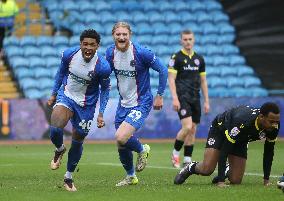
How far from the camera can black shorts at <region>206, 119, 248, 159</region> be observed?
1229 centimetres

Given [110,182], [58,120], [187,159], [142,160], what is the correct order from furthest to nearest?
[187,159]
[110,182]
[142,160]
[58,120]

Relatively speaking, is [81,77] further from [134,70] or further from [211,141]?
[211,141]

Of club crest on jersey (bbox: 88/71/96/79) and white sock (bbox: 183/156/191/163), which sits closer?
club crest on jersey (bbox: 88/71/96/79)

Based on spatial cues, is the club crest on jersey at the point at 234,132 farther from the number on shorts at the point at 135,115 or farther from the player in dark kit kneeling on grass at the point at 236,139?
the number on shorts at the point at 135,115

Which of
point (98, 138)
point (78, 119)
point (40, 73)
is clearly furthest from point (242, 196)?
point (40, 73)

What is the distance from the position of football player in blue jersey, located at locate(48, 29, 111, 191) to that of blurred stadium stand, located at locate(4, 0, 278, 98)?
1412cm

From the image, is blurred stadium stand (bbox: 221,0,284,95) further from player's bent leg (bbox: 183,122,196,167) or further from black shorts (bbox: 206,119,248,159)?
black shorts (bbox: 206,119,248,159)

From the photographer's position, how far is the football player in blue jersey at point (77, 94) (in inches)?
457

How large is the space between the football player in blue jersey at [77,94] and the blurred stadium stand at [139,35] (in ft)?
46.3

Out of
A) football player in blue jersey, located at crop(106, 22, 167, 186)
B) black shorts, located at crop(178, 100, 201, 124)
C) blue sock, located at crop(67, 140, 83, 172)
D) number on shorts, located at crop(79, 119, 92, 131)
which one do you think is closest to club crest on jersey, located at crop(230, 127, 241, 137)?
football player in blue jersey, located at crop(106, 22, 167, 186)

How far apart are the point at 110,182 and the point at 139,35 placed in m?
17.5

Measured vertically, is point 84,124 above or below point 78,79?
below

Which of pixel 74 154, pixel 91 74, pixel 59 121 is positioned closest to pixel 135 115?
pixel 91 74

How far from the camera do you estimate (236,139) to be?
11.7m
